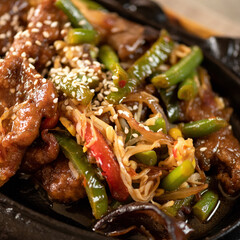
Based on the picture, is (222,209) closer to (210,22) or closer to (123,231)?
(123,231)

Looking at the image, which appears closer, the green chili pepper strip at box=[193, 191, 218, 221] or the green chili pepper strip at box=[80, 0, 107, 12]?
the green chili pepper strip at box=[193, 191, 218, 221]

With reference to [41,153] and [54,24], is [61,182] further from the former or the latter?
[54,24]

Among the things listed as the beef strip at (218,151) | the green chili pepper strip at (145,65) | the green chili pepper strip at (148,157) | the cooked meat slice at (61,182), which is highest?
the green chili pepper strip at (145,65)

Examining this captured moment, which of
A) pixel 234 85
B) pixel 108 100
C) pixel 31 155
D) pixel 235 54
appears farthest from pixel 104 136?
pixel 235 54

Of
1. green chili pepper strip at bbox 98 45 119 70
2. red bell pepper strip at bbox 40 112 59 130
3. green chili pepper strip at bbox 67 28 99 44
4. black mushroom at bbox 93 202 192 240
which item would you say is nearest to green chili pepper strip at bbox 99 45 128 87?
green chili pepper strip at bbox 98 45 119 70

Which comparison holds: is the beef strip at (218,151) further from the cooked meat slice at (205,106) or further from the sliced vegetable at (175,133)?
the sliced vegetable at (175,133)

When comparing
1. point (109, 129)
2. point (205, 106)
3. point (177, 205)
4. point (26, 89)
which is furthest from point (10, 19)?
point (177, 205)

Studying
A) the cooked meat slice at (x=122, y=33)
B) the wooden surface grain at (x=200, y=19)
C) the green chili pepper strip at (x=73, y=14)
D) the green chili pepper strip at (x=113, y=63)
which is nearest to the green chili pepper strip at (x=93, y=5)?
the cooked meat slice at (x=122, y=33)

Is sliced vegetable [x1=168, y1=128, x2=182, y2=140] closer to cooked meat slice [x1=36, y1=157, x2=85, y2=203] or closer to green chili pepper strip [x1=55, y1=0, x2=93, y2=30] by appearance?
cooked meat slice [x1=36, y1=157, x2=85, y2=203]
